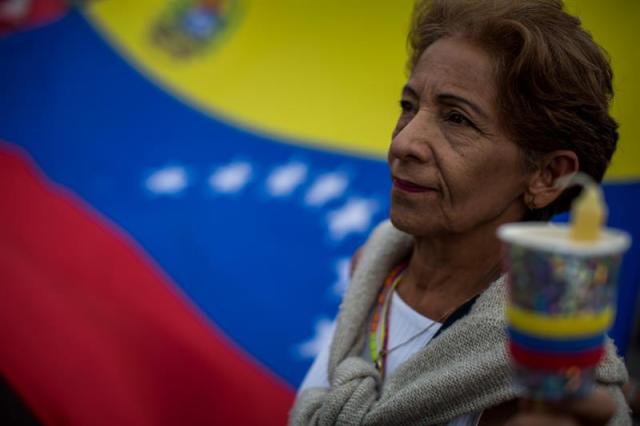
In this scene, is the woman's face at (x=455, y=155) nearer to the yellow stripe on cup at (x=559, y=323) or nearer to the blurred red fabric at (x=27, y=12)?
the yellow stripe on cup at (x=559, y=323)

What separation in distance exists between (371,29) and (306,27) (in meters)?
0.35

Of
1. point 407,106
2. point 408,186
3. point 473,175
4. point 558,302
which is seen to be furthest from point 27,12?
point 558,302

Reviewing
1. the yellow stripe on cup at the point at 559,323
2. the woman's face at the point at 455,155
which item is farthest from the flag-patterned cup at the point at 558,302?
the woman's face at the point at 455,155

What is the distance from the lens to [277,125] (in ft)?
10.4

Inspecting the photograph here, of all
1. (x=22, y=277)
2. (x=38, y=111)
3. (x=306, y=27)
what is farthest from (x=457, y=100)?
(x=38, y=111)

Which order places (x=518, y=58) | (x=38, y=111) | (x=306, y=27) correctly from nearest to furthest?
(x=518, y=58)
(x=306, y=27)
(x=38, y=111)

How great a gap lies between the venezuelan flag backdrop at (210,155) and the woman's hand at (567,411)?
6.26 ft

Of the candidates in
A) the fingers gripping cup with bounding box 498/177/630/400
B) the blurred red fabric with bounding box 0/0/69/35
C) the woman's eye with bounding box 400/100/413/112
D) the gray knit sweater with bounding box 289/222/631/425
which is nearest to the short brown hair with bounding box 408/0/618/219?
the woman's eye with bounding box 400/100/413/112

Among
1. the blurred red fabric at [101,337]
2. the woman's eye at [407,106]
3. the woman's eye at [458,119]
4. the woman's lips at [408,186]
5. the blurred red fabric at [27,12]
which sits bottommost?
the blurred red fabric at [101,337]

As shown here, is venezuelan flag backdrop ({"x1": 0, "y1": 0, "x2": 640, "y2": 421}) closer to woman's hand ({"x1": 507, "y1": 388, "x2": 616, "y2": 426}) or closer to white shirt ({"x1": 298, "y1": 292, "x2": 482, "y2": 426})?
white shirt ({"x1": 298, "y1": 292, "x2": 482, "y2": 426})

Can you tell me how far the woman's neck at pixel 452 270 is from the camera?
4.90ft

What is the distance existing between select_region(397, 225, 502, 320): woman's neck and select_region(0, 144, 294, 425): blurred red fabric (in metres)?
1.23

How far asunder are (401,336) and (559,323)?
2.88 ft

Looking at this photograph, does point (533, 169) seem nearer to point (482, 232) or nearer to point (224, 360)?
point (482, 232)
